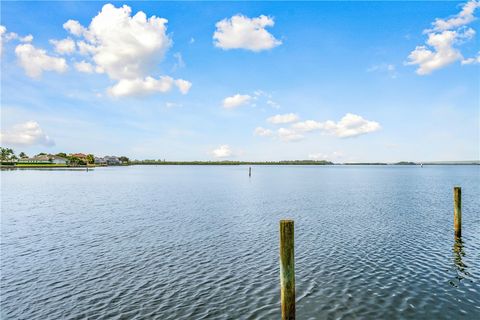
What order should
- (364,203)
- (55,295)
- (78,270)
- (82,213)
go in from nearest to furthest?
(55,295) < (78,270) < (82,213) < (364,203)

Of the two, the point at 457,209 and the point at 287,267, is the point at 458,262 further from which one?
the point at 287,267

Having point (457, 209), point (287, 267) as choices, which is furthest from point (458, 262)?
point (287, 267)

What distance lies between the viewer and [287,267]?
38.7ft

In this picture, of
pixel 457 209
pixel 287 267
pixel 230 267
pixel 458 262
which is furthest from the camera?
pixel 457 209

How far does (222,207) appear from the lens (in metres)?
43.7

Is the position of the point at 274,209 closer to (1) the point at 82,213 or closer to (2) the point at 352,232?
(2) the point at 352,232

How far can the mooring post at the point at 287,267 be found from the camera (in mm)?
11664

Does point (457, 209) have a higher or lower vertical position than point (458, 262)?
higher

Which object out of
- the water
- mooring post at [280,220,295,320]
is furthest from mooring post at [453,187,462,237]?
mooring post at [280,220,295,320]

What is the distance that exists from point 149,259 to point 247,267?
6787 mm

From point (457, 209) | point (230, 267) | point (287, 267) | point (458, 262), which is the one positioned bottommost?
point (230, 267)

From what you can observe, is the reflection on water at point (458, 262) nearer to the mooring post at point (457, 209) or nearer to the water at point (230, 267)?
the water at point (230, 267)

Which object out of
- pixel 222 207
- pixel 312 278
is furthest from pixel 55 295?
pixel 222 207

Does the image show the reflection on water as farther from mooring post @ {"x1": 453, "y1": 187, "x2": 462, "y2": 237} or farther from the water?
mooring post @ {"x1": 453, "y1": 187, "x2": 462, "y2": 237}
